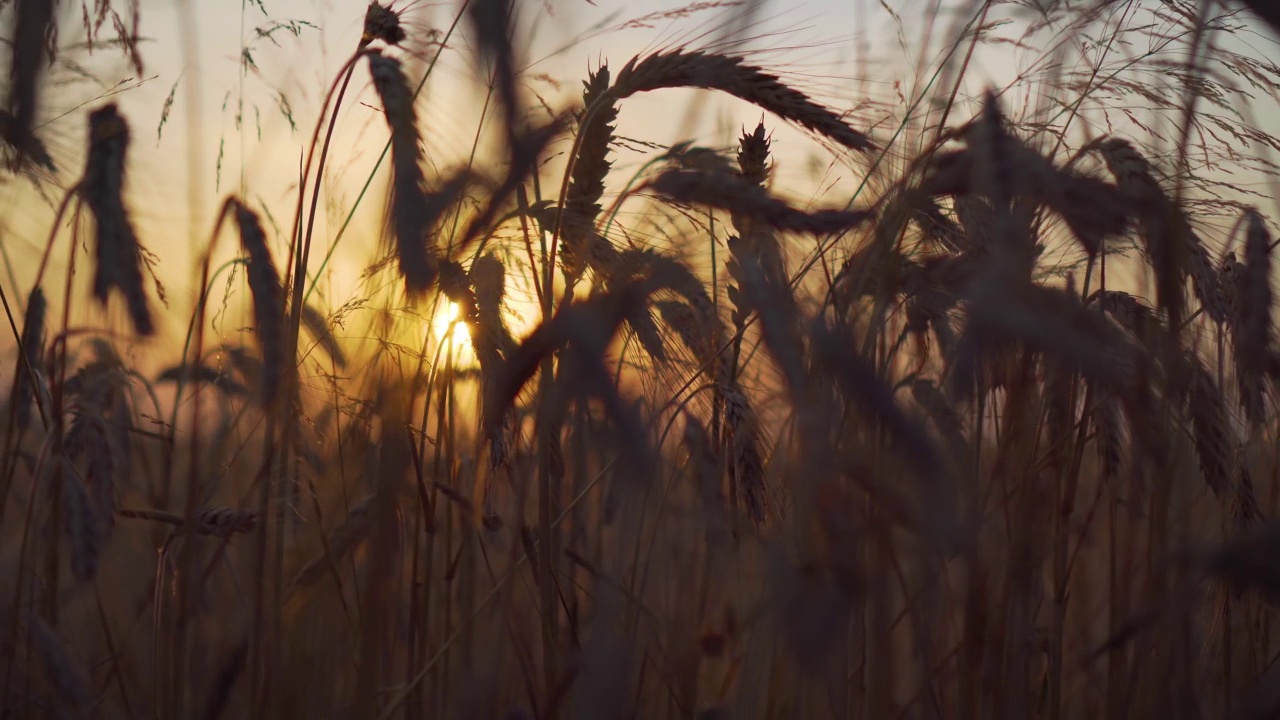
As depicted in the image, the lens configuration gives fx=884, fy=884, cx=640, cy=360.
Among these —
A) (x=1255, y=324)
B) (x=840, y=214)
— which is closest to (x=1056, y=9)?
(x=1255, y=324)

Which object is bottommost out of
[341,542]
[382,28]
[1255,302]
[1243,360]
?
[341,542]

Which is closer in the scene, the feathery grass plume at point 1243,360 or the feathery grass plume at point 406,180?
the feathery grass plume at point 406,180

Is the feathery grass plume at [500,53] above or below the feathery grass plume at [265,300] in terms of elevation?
above

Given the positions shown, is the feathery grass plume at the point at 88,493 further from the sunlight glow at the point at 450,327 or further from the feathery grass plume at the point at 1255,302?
the feathery grass plume at the point at 1255,302

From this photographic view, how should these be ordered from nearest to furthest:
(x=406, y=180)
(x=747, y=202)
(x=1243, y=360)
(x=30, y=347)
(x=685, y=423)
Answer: (x=406, y=180), (x=747, y=202), (x=1243, y=360), (x=30, y=347), (x=685, y=423)

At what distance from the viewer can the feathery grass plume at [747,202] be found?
1.16 m

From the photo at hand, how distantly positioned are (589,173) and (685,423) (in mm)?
543

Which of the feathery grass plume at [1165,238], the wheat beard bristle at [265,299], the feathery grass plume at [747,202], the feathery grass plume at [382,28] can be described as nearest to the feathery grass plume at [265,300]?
the wheat beard bristle at [265,299]

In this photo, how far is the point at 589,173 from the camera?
1.65 meters

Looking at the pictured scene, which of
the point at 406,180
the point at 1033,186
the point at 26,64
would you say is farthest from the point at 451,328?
the point at 1033,186

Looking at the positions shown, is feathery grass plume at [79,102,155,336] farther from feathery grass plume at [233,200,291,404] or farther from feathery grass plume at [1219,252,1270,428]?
feathery grass plume at [1219,252,1270,428]

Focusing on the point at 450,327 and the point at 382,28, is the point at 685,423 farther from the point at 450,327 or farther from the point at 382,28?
the point at 382,28

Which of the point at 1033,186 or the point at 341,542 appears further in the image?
the point at 341,542

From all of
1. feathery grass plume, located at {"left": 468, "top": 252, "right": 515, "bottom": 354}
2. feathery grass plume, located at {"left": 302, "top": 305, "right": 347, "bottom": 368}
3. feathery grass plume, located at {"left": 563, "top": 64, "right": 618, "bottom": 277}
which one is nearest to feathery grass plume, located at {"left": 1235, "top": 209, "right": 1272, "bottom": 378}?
feathery grass plume, located at {"left": 563, "top": 64, "right": 618, "bottom": 277}
